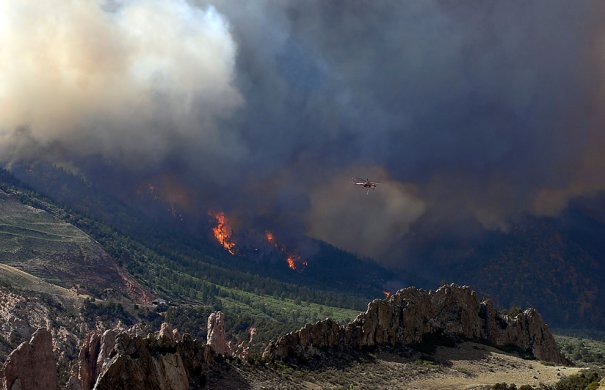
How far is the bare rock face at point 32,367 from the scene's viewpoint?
119 m

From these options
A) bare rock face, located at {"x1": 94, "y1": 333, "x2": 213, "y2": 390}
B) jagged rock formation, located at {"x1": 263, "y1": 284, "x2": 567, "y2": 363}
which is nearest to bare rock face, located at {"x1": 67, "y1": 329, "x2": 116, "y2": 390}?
jagged rock formation, located at {"x1": 263, "y1": 284, "x2": 567, "y2": 363}

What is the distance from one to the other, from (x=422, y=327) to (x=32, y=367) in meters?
79.2

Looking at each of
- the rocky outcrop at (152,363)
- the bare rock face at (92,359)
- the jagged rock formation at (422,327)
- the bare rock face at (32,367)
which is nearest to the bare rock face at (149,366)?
the rocky outcrop at (152,363)

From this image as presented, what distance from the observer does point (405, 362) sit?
139875 mm

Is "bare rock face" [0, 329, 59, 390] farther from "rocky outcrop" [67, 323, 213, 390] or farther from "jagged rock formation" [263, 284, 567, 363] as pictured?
"jagged rock formation" [263, 284, 567, 363]

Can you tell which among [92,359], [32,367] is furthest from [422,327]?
[32,367]

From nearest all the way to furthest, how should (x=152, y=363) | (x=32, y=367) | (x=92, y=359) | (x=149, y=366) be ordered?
(x=149, y=366)
(x=152, y=363)
(x=32, y=367)
(x=92, y=359)

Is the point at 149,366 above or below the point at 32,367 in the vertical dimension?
above

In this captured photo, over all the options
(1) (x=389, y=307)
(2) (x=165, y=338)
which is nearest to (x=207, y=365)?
(2) (x=165, y=338)

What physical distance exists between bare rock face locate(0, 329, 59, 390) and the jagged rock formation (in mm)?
34611

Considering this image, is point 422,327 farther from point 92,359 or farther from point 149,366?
point 149,366

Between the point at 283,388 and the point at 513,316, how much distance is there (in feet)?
335

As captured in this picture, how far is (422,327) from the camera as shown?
538ft

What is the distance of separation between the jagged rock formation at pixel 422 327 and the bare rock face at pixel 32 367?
3461 centimetres
